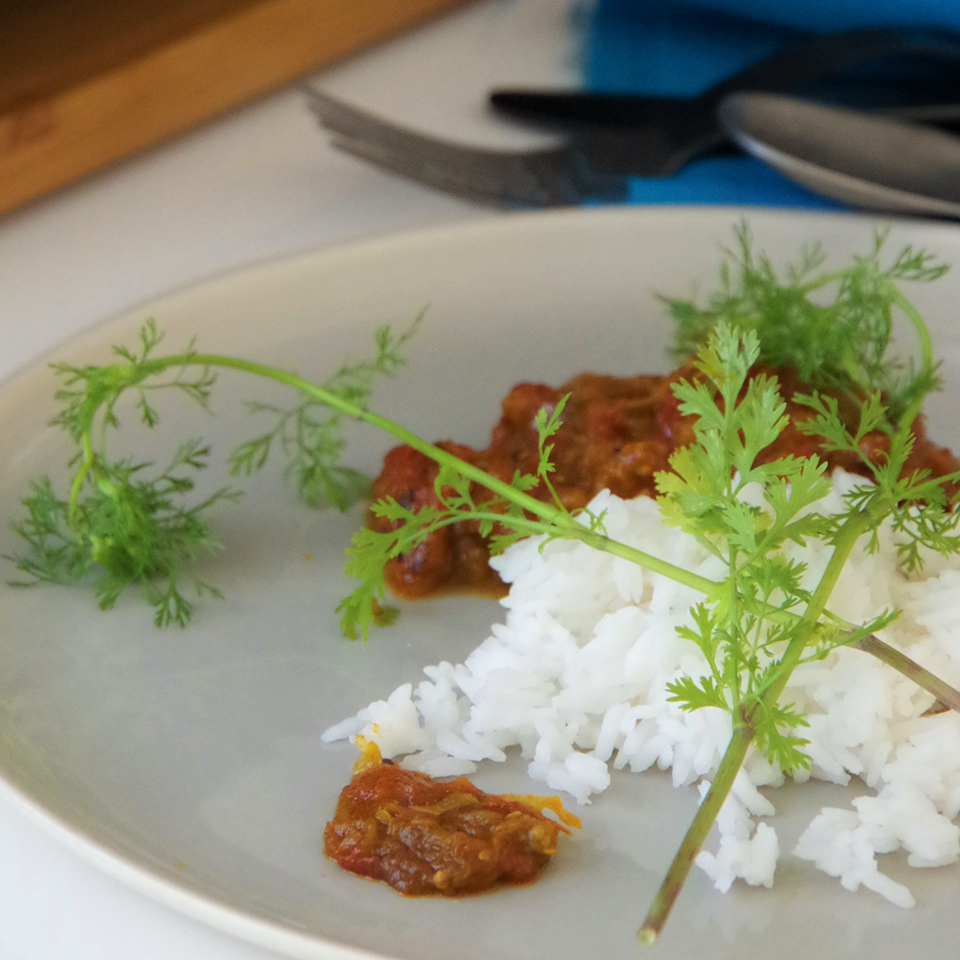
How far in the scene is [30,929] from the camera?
1304mm

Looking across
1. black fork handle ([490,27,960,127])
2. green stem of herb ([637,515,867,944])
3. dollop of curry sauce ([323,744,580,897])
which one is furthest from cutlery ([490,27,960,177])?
dollop of curry sauce ([323,744,580,897])

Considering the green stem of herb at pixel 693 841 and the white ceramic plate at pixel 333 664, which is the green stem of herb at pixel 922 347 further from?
the green stem of herb at pixel 693 841

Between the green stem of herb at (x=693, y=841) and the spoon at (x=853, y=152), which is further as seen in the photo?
the spoon at (x=853, y=152)

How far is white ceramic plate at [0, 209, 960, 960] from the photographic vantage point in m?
1.25

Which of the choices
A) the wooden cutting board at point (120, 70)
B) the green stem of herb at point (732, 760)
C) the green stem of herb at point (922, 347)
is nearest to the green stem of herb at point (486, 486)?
the green stem of herb at point (732, 760)

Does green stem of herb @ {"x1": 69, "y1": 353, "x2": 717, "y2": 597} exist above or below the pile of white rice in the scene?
above

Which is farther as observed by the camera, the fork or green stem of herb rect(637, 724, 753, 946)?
the fork

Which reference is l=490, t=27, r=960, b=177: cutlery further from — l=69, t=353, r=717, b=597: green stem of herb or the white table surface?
l=69, t=353, r=717, b=597: green stem of herb

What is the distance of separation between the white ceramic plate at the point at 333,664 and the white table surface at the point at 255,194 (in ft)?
0.47

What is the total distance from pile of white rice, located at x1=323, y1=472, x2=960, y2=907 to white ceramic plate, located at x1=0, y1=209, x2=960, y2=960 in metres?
0.03

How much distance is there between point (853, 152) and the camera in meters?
2.44

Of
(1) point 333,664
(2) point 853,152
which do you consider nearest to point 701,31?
(2) point 853,152

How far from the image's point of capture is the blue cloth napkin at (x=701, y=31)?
10.1 ft

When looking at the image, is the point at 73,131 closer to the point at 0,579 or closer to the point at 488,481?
the point at 0,579
